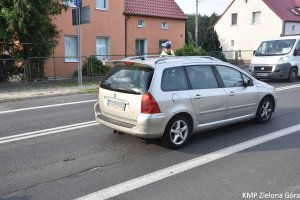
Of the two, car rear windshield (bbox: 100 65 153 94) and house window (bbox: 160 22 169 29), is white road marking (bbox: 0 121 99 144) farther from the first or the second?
house window (bbox: 160 22 169 29)

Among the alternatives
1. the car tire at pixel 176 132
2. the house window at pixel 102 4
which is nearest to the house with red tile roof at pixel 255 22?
the house window at pixel 102 4

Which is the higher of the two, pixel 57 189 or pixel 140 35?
pixel 140 35

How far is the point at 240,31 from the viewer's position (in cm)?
4422

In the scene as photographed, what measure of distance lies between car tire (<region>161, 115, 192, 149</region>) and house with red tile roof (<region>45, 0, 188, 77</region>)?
1306 centimetres

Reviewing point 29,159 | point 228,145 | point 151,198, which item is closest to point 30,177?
point 29,159

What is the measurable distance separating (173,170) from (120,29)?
2036 cm

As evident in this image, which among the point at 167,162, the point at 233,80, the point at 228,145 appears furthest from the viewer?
the point at 233,80

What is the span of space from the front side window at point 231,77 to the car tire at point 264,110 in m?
0.83

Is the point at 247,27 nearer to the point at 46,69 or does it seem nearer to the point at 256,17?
the point at 256,17

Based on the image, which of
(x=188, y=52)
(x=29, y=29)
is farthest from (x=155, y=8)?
(x=29, y=29)

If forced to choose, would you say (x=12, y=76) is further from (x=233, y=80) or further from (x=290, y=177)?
(x=290, y=177)

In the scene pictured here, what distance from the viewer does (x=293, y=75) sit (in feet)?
56.4

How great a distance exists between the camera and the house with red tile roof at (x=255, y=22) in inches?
1601

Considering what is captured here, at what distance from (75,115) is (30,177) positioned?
4.44 m
